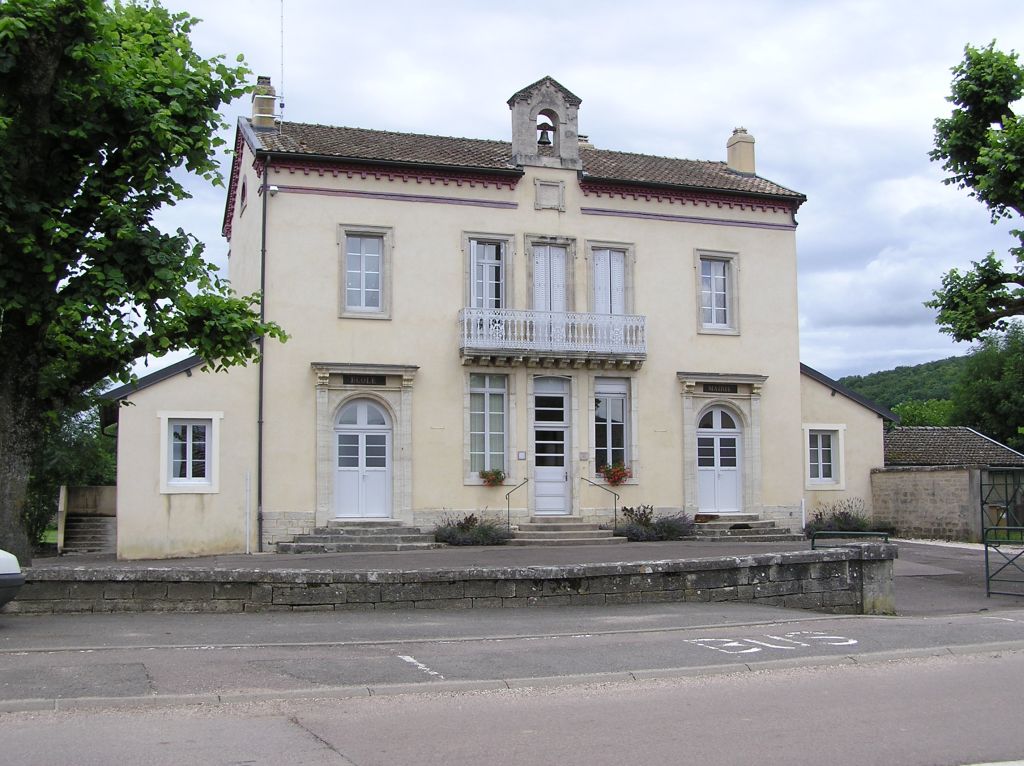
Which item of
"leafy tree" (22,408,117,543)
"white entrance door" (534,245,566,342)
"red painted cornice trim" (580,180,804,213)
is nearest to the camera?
"white entrance door" (534,245,566,342)

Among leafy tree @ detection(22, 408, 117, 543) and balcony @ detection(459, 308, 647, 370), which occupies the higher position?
balcony @ detection(459, 308, 647, 370)

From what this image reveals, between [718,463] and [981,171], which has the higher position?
[981,171]

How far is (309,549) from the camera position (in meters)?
21.3

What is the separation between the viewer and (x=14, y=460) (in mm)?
12117

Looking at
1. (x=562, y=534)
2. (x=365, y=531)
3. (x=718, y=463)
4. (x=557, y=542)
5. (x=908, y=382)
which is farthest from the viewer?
(x=908, y=382)

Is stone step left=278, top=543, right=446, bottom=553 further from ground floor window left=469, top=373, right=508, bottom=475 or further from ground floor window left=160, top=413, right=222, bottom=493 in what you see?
ground floor window left=469, top=373, right=508, bottom=475

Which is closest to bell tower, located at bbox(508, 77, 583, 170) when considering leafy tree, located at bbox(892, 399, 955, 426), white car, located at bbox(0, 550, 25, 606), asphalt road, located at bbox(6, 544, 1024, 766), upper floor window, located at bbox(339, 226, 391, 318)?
upper floor window, located at bbox(339, 226, 391, 318)

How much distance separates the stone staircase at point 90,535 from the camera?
2522cm

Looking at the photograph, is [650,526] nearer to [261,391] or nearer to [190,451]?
[261,391]

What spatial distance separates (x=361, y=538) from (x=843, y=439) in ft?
41.2

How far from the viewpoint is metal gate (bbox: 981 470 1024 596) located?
1658 cm

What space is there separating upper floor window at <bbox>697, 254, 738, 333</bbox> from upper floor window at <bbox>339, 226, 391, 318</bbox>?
24.8 feet

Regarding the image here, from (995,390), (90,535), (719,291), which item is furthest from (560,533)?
(995,390)

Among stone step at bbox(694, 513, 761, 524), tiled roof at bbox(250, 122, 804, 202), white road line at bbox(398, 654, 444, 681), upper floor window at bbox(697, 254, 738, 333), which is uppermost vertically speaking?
tiled roof at bbox(250, 122, 804, 202)
